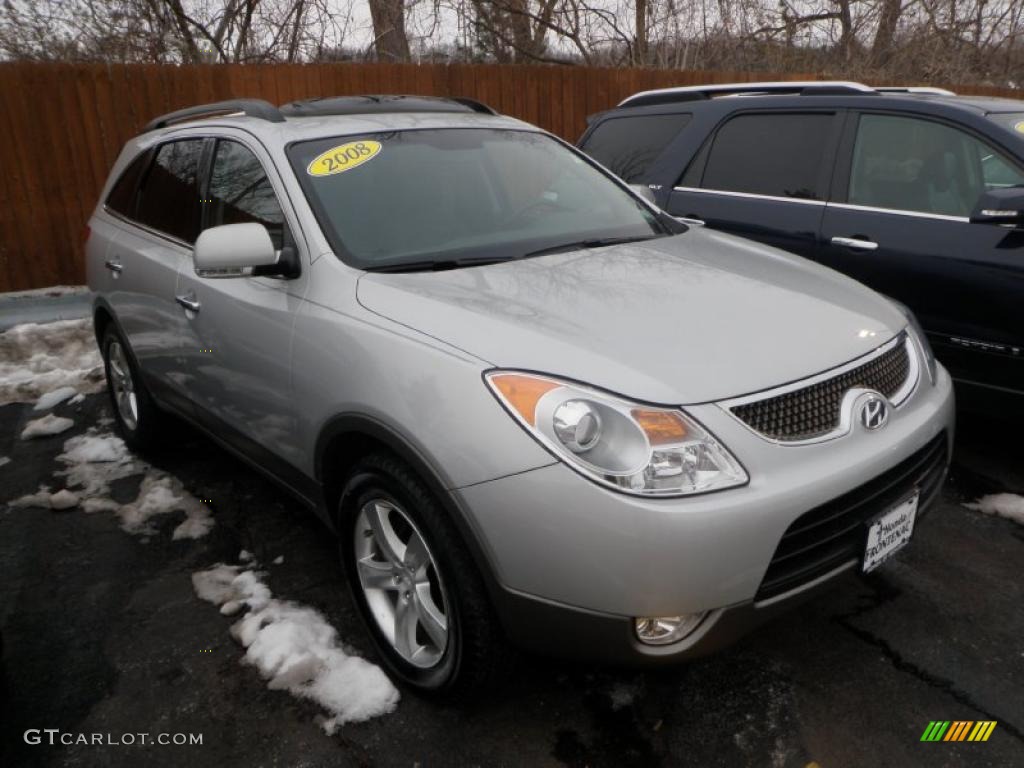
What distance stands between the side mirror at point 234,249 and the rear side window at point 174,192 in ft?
2.86

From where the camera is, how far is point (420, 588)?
2.34 metres

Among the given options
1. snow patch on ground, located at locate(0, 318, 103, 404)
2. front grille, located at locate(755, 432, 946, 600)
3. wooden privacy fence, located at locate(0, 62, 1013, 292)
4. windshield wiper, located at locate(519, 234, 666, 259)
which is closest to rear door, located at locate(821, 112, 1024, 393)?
windshield wiper, located at locate(519, 234, 666, 259)

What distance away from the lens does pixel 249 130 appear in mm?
3141

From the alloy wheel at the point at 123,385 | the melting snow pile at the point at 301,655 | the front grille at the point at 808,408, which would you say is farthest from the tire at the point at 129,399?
the front grille at the point at 808,408

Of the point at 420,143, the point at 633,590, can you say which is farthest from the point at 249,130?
the point at 633,590

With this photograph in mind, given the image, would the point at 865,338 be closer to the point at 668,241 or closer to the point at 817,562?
the point at 817,562

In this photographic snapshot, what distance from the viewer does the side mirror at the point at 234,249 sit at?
8.45 ft

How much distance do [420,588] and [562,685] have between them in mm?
565

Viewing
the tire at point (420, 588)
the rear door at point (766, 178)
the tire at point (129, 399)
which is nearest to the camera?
the tire at point (420, 588)

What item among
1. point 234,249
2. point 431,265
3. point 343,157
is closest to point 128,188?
point 343,157

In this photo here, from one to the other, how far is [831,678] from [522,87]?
304 inches

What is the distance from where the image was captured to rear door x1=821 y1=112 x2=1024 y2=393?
346cm

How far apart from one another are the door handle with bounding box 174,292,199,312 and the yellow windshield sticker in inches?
30.7

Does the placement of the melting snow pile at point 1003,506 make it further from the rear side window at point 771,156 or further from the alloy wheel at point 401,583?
the alloy wheel at point 401,583
